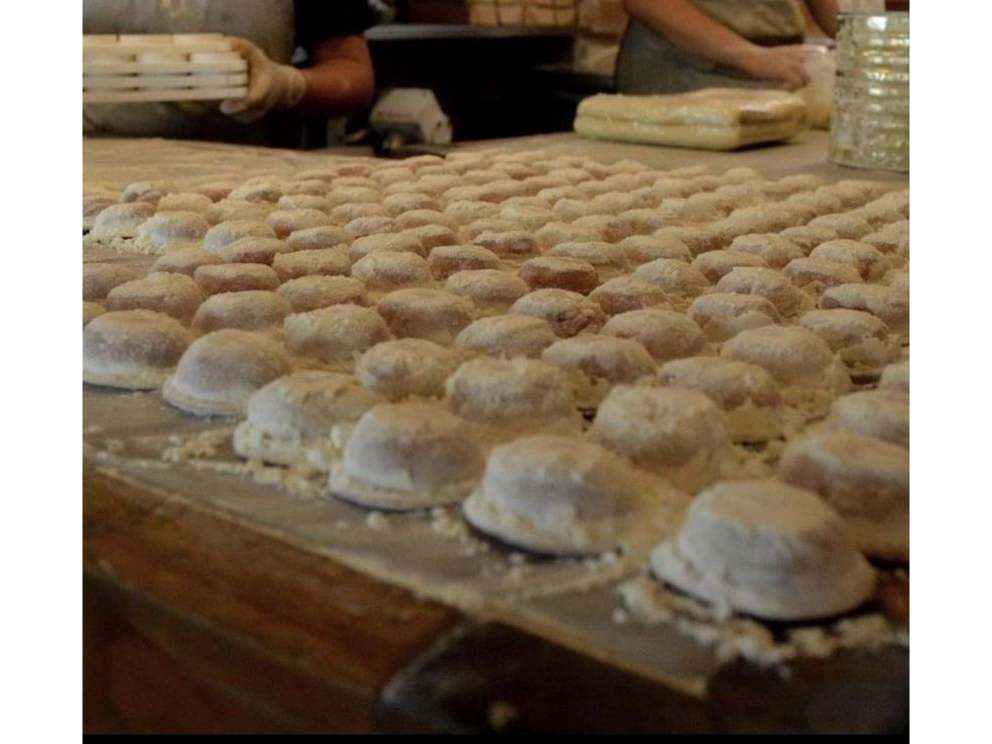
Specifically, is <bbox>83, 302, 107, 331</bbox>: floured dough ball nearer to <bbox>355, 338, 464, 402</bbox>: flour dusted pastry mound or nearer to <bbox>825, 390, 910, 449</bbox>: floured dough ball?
<bbox>355, 338, 464, 402</bbox>: flour dusted pastry mound

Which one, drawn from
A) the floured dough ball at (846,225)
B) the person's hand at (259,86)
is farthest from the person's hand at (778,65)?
the floured dough ball at (846,225)

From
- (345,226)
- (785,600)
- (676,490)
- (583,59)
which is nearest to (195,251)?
(345,226)

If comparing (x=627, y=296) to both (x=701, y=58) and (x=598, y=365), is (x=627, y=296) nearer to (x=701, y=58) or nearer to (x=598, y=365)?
(x=598, y=365)

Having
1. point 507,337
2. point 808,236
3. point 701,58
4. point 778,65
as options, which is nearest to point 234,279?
point 507,337

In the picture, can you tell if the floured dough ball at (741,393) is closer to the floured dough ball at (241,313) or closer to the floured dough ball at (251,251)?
the floured dough ball at (241,313)

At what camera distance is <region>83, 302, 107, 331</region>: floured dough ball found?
108cm

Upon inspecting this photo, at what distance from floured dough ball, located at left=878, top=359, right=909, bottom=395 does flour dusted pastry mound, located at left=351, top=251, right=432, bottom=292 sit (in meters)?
0.56

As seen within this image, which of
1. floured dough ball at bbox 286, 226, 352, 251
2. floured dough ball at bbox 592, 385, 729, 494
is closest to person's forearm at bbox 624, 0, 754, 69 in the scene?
floured dough ball at bbox 286, 226, 352, 251

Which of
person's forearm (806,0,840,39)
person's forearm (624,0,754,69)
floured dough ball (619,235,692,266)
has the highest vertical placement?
person's forearm (806,0,840,39)

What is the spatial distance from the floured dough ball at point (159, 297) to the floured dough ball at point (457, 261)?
1.00 ft

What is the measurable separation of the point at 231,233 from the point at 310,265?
0.20 meters

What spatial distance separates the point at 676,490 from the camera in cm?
73
